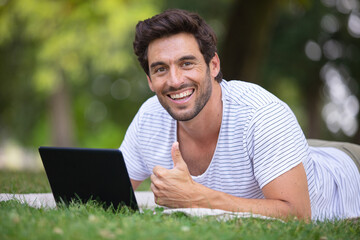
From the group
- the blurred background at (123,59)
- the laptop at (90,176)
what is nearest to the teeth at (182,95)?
the laptop at (90,176)

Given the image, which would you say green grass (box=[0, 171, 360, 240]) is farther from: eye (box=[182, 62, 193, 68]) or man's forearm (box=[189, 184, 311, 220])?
eye (box=[182, 62, 193, 68])

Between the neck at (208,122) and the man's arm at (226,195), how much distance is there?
1.94ft

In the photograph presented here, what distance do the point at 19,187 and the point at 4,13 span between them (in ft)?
20.7

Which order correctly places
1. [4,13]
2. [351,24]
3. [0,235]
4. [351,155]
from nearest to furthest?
[0,235], [351,155], [4,13], [351,24]

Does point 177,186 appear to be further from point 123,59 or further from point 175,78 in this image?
point 123,59

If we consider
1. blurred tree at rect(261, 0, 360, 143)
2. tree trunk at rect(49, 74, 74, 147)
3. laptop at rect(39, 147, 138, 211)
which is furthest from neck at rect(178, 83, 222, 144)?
tree trunk at rect(49, 74, 74, 147)

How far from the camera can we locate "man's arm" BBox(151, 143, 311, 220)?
2947 mm

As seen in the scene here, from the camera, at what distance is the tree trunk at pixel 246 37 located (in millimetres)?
9086

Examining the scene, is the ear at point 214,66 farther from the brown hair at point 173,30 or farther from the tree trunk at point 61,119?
the tree trunk at point 61,119

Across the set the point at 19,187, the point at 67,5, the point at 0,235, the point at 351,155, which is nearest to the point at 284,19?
the point at 67,5

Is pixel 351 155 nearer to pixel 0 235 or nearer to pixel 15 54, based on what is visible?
pixel 0 235

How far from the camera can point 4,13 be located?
9539 mm

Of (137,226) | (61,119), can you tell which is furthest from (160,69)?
(61,119)

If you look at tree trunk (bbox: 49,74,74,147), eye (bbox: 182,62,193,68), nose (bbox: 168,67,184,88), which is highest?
eye (bbox: 182,62,193,68)
